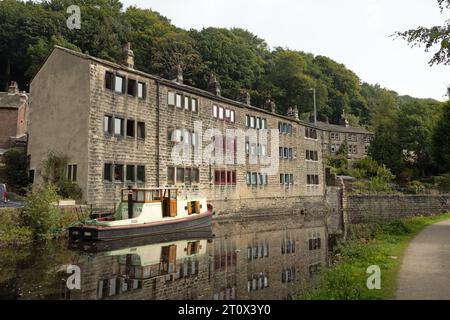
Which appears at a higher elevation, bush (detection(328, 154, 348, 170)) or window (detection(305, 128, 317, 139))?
window (detection(305, 128, 317, 139))

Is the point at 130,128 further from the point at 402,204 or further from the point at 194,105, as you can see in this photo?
the point at 402,204

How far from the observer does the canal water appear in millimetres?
9477

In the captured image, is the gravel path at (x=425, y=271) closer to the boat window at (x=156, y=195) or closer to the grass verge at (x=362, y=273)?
the grass verge at (x=362, y=273)

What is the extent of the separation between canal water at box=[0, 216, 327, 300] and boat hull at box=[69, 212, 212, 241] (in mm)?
369

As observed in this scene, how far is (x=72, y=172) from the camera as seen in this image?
21.4m

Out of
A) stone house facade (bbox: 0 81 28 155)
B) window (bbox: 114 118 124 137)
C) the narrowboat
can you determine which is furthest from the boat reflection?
stone house facade (bbox: 0 81 28 155)

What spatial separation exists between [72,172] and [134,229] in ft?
21.0

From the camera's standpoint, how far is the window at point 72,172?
21.2m

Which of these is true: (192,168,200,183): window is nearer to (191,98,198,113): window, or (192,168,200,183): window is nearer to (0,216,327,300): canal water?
(191,98,198,113): window

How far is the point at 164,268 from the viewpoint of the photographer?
40.2 feet

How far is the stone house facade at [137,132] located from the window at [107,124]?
23 mm

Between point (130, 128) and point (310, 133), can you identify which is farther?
point (310, 133)

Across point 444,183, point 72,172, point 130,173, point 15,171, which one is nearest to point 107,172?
point 130,173

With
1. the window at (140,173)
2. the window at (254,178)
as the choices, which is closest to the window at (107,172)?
the window at (140,173)
